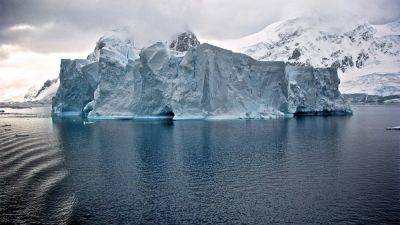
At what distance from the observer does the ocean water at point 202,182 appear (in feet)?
63.4

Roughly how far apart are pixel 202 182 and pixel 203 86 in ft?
144

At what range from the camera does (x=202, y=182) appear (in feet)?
83.2

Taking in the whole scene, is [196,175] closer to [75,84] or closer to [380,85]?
[75,84]

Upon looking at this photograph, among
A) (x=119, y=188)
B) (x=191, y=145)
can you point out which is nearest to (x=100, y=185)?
(x=119, y=188)

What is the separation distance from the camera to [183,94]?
68500mm

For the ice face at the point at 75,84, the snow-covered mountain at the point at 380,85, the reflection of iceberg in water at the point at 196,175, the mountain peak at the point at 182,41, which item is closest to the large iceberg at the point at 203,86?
→ the ice face at the point at 75,84

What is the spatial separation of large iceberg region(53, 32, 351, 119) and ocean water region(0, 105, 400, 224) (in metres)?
26.3

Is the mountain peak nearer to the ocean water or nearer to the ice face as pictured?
the ice face

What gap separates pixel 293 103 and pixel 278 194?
57.7m

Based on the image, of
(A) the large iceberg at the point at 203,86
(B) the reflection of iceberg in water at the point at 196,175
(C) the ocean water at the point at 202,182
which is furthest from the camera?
(A) the large iceberg at the point at 203,86

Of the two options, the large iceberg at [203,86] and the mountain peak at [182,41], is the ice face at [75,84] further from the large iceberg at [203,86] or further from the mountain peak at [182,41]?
the mountain peak at [182,41]

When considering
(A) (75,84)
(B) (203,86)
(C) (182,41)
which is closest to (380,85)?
(C) (182,41)

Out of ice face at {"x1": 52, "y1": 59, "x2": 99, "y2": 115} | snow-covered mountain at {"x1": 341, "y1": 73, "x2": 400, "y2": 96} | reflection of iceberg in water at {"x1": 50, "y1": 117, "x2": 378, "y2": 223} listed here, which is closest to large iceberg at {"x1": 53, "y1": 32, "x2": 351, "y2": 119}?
ice face at {"x1": 52, "y1": 59, "x2": 99, "y2": 115}

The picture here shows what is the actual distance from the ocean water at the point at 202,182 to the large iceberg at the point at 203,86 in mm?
26283
